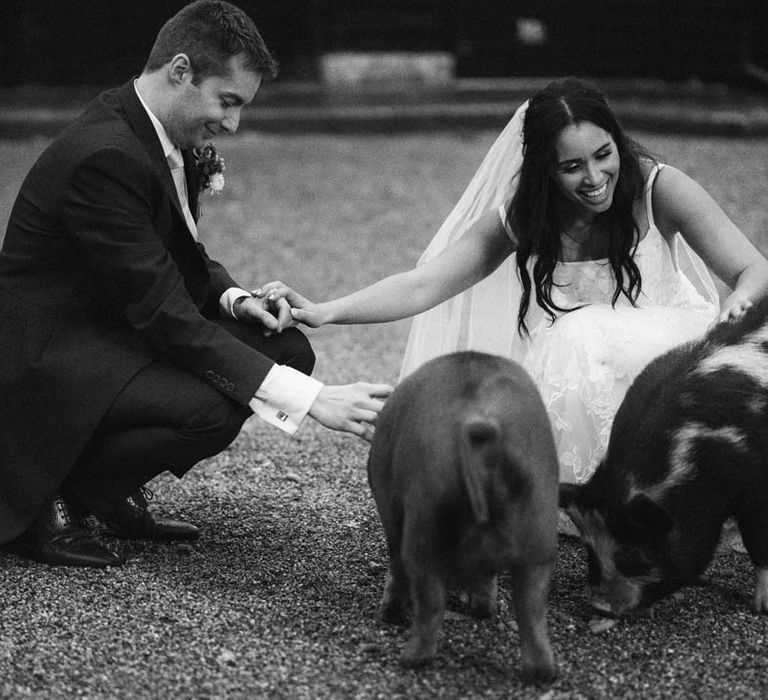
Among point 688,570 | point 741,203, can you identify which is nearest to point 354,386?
point 688,570

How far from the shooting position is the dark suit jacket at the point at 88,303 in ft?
12.4

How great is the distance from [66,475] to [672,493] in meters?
1.91

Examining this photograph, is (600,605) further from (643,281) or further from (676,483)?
(643,281)

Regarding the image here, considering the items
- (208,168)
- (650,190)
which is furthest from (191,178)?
(650,190)

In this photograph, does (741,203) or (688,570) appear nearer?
(688,570)

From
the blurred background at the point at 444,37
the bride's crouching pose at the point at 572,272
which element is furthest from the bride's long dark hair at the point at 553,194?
the blurred background at the point at 444,37

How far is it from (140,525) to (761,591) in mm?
2077

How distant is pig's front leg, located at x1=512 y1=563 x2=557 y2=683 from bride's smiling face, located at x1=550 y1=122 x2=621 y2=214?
1659 millimetres

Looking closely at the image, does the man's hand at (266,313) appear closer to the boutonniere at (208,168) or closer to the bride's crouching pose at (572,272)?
the bride's crouching pose at (572,272)

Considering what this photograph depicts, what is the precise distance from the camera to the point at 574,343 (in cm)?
424

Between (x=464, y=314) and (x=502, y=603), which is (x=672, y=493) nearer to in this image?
(x=502, y=603)

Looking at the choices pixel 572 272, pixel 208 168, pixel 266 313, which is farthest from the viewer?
pixel 572 272

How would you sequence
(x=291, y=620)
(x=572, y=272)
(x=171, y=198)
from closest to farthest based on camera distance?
(x=291, y=620)
(x=171, y=198)
(x=572, y=272)

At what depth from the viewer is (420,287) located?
4.49 meters
